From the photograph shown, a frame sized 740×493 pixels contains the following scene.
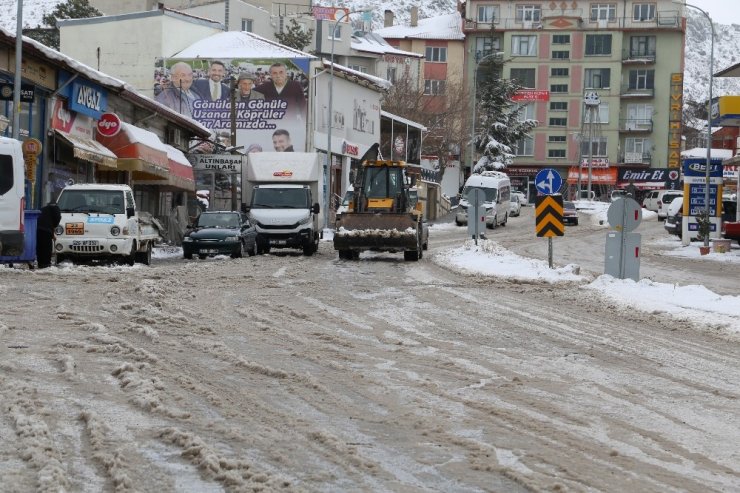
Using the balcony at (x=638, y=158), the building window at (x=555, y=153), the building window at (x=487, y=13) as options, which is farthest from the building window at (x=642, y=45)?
the building window at (x=487, y=13)

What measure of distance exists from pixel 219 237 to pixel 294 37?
71954mm

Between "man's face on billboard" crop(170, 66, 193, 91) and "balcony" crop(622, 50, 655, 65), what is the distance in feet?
175

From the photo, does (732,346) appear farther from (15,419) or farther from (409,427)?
(15,419)

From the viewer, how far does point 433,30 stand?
11625 centimetres

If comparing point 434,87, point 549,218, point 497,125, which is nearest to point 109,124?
point 549,218

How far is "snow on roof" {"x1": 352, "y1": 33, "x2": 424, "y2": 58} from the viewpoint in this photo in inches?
4136

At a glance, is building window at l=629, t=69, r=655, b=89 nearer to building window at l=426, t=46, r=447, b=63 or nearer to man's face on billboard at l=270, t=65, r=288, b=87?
building window at l=426, t=46, r=447, b=63

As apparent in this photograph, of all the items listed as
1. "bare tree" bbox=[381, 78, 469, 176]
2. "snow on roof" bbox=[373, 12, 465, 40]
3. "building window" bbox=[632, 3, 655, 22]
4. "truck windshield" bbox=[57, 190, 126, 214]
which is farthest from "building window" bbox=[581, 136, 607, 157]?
"truck windshield" bbox=[57, 190, 126, 214]

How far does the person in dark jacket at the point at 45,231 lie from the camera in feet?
79.9

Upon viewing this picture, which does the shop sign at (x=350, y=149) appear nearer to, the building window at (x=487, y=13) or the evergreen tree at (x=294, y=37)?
A: the evergreen tree at (x=294, y=37)

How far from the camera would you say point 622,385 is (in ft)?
33.2

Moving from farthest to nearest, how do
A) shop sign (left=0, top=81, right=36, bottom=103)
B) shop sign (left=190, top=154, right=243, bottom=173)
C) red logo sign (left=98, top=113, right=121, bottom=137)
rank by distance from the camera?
shop sign (left=190, top=154, right=243, bottom=173) → red logo sign (left=98, top=113, right=121, bottom=137) → shop sign (left=0, top=81, right=36, bottom=103)

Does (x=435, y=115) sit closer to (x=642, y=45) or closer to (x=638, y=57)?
(x=638, y=57)

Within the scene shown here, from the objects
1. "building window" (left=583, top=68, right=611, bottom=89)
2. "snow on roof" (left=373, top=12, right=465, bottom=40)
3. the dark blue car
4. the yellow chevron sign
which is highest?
"snow on roof" (left=373, top=12, right=465, bottom=40)
